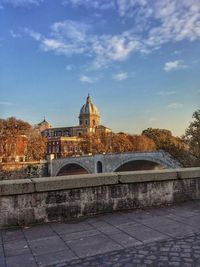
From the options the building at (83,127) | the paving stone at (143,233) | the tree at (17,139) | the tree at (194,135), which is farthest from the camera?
the building at (83,127)

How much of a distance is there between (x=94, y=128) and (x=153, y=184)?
4827 inches

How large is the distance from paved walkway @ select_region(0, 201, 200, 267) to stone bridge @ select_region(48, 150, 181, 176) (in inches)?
1452

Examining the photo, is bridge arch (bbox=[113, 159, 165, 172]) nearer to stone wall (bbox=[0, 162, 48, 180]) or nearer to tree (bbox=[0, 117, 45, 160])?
stone wall (bbox=[0, 162, 48, 180])

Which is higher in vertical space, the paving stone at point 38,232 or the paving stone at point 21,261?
the paving stone at point 38,232

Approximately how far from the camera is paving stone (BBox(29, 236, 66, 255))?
429 centimetres

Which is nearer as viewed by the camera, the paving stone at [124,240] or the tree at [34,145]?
the paving stone at [124,240]

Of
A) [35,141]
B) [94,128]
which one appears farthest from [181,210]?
[94,128]

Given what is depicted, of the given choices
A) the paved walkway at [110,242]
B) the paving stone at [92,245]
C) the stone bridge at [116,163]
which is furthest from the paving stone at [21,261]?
the stone bridge at [116,163]

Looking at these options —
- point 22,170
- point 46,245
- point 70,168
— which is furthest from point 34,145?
point 46,245

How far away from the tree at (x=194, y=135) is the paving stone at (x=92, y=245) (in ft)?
109

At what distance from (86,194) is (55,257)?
2217mm

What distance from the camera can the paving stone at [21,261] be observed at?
12.6ft

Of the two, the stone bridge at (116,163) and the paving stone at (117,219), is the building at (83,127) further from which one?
the paving stone at (117,219)

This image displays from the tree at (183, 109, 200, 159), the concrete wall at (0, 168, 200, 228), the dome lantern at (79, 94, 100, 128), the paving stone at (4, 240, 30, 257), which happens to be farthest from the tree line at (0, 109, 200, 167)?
the dome lantern at (79, 94, 100, 128)
